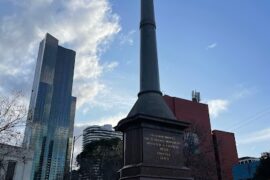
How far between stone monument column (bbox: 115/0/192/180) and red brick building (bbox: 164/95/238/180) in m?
16.0

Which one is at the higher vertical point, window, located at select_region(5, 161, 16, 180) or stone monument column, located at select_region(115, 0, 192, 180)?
window, located at select_region(5, 161, 16, 180)

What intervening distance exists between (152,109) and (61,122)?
92.8 meters

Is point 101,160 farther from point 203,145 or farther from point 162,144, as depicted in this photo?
point 162,144

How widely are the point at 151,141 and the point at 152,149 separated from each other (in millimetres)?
327

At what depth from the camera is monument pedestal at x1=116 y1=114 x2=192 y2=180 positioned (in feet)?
37.3

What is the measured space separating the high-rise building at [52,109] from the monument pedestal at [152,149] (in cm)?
3711

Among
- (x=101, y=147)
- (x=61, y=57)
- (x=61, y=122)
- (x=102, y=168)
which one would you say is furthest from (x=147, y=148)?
(x=61, y=57)

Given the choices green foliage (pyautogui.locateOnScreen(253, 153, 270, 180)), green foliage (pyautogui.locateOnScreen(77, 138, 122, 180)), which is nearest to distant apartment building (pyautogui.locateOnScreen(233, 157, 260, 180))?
green foliage (pyautogui.locateOnScreen(253, 153, 270, 180))

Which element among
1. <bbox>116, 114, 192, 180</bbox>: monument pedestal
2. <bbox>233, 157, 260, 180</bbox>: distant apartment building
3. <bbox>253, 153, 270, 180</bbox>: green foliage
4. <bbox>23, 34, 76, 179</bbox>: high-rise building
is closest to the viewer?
<bbox>116, 114, 192, 180</bbox>: monument pedestal

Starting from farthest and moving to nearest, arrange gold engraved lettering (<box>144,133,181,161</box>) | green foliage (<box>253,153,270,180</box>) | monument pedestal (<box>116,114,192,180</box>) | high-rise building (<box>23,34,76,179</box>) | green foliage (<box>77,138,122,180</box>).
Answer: high-rise building (<box>23,34,76,179</box>) → green foliage (<box>77,138,122,180</box>) → green foliage (<box>253,153,270,180</box>) → gold engraved lettering (<box>144,133,181,161</box>) → monument pedestal (<box>116,114,192,180</box>)

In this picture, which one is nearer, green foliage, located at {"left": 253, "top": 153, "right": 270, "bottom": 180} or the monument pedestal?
the monument pedestal

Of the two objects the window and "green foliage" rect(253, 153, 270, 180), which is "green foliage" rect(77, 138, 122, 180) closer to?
the window

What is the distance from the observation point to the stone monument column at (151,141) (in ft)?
37.5

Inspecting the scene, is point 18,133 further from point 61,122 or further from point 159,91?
point 61,122
